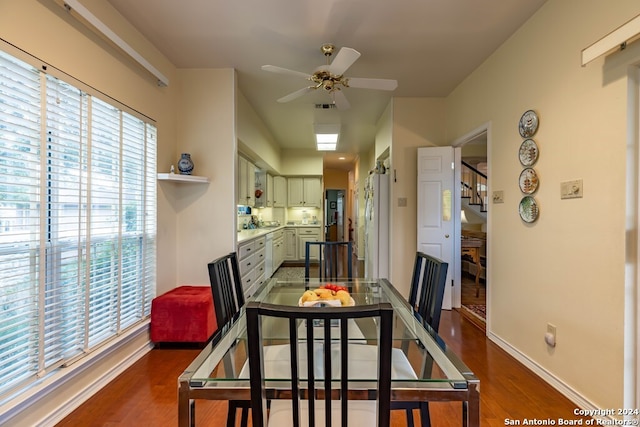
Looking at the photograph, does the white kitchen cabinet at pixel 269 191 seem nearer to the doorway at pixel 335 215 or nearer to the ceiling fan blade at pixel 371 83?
the ceiling fan blade at pixel 371 83

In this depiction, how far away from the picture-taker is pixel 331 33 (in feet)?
8.34

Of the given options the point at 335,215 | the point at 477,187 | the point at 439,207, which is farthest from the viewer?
the point at 335,215

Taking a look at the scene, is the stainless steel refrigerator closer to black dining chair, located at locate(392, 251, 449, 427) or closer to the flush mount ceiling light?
the flush mount ceiling light

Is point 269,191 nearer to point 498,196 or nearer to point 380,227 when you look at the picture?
point 380,227

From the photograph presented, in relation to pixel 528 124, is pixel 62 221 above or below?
below

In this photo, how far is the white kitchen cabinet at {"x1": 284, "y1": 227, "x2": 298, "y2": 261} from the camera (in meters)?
7.08

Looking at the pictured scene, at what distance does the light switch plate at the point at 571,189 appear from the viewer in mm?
1905

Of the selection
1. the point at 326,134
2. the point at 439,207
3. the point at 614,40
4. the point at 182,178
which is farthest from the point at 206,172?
the point at 614,40

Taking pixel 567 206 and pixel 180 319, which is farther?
pixel 180 319

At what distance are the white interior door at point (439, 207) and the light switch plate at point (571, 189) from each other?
1755 millimetres

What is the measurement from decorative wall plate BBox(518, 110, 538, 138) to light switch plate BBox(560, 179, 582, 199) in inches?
20.9

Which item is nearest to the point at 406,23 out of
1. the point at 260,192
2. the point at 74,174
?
the point at 74,174

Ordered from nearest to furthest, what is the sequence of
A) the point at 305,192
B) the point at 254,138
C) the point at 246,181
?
the point at 254,138
the point at 246,181
the point at 305,192

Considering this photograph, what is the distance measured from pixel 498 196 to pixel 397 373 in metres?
2.33
